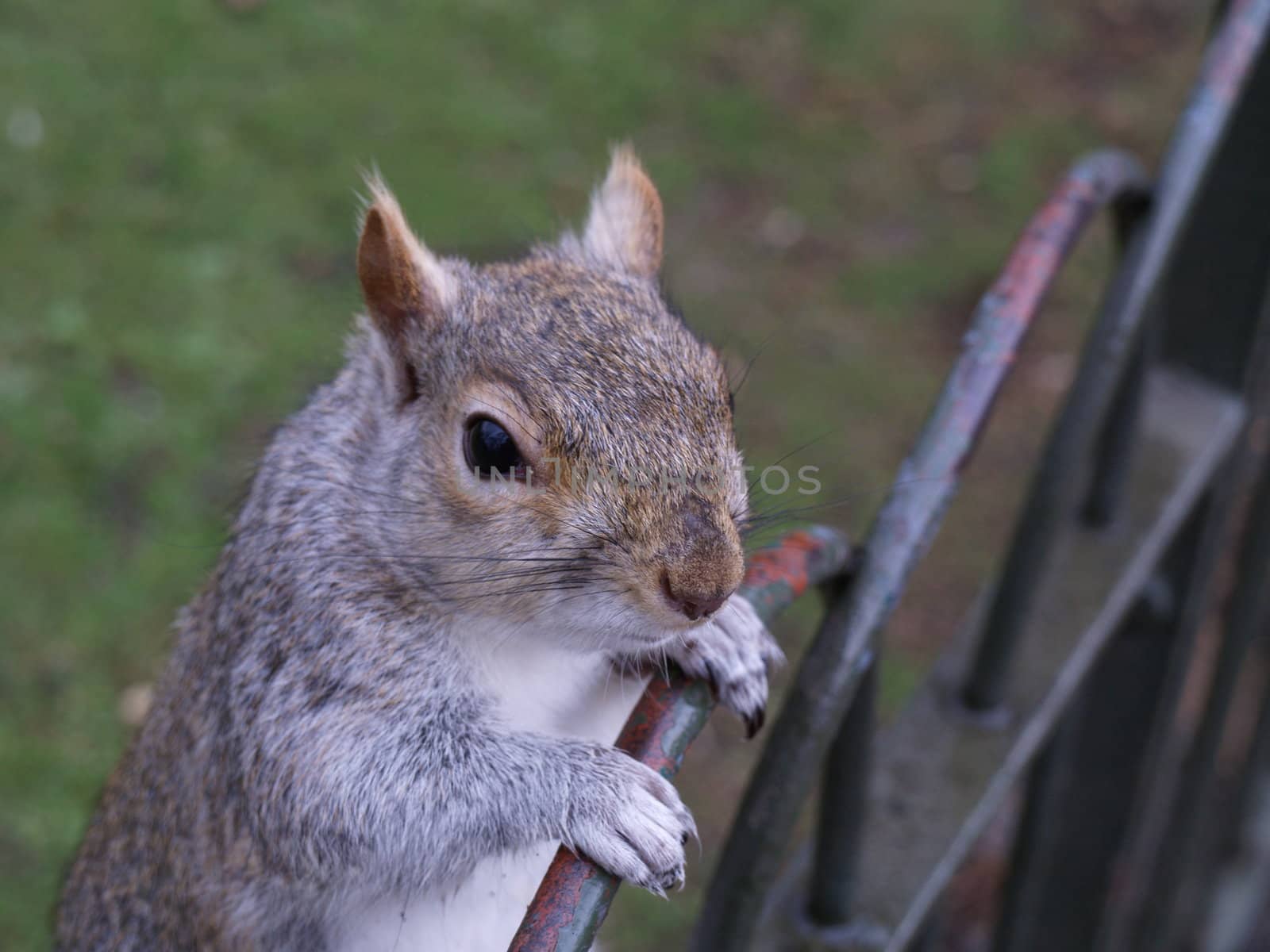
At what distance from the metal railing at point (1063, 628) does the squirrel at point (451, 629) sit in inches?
4.1

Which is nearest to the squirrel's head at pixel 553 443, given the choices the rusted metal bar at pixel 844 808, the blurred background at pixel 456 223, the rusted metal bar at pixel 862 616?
the rusted metal bar at pixel 862 616

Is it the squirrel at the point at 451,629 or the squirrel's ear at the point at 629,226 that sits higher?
the squirrel's ear at the point at 629,226

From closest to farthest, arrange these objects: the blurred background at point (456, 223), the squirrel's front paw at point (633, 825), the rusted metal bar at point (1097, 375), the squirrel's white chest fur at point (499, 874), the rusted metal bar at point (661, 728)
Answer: the rusted metal bar at point (661, 728)
the squirrel's front paw at point (633, 825)
the squirrel's white chest fur at point (499, 874)
the rusted metal bar at point (1097, 375)
the blurred background at point (456, 223)

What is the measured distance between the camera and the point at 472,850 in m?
1.28

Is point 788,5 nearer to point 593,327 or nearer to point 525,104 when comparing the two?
point 525,104

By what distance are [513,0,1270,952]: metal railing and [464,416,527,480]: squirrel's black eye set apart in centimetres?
25

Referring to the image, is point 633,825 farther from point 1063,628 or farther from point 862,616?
point 1063,628

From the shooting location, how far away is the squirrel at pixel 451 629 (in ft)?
3.90

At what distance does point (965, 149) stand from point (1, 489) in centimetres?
344

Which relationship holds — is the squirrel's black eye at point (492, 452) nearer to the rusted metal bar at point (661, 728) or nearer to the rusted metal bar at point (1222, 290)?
the rusted metal bar at point (661, 728)

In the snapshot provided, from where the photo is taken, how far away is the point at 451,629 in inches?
53.1

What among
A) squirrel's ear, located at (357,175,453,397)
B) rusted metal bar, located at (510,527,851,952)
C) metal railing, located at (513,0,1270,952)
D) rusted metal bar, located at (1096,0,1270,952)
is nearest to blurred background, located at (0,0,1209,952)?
metal railing, located at (513,0,1270,952)

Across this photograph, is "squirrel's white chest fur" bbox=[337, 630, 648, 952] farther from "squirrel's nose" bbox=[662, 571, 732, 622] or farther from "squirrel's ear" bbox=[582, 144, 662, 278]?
"squirrel's ear" bbox=[582, 144, 662, 278]

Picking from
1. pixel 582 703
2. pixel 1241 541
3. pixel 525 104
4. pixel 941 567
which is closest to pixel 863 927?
pixel 582 703
